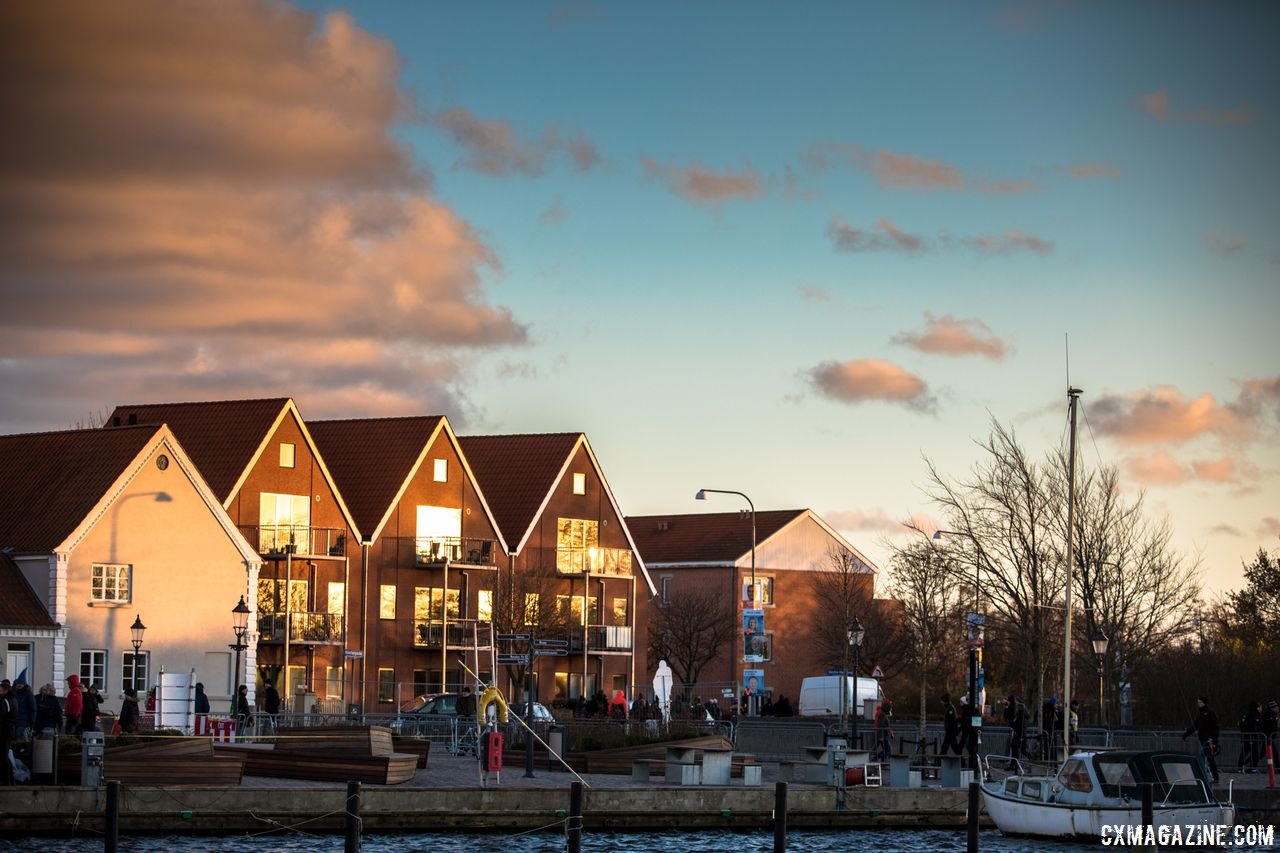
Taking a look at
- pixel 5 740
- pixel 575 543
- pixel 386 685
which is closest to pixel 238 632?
pixel 5 740

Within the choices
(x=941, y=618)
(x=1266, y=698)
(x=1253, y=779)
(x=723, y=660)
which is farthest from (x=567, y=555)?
(x=1253, y=779)

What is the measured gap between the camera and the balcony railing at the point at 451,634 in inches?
3036

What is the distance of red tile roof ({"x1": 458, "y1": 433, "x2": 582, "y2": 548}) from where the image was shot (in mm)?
83312

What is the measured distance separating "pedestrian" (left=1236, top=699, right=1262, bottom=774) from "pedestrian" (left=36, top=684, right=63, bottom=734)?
93.3 feet

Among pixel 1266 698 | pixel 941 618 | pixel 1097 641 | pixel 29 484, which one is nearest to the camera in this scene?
pixel 1097 641

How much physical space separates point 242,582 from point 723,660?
41454 mm

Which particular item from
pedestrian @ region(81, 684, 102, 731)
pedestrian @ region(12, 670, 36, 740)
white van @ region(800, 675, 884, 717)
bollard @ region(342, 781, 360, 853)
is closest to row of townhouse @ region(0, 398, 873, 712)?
white van @ region(800, 675, 884, 717)

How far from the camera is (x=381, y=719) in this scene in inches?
2431

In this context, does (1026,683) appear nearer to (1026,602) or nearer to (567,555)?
(1026,602)

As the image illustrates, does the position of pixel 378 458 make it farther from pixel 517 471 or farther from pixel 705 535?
pixel 705 535

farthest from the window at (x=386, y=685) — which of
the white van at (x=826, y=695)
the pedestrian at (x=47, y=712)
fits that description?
the pedestrian at (x=47, y=712)

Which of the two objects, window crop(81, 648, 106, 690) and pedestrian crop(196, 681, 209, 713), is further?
window crop(81, 648, 106, 690)

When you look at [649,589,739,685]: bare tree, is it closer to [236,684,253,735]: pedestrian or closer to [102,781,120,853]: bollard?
[236,684,253,735]: pedestrian

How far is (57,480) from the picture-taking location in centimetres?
6469
